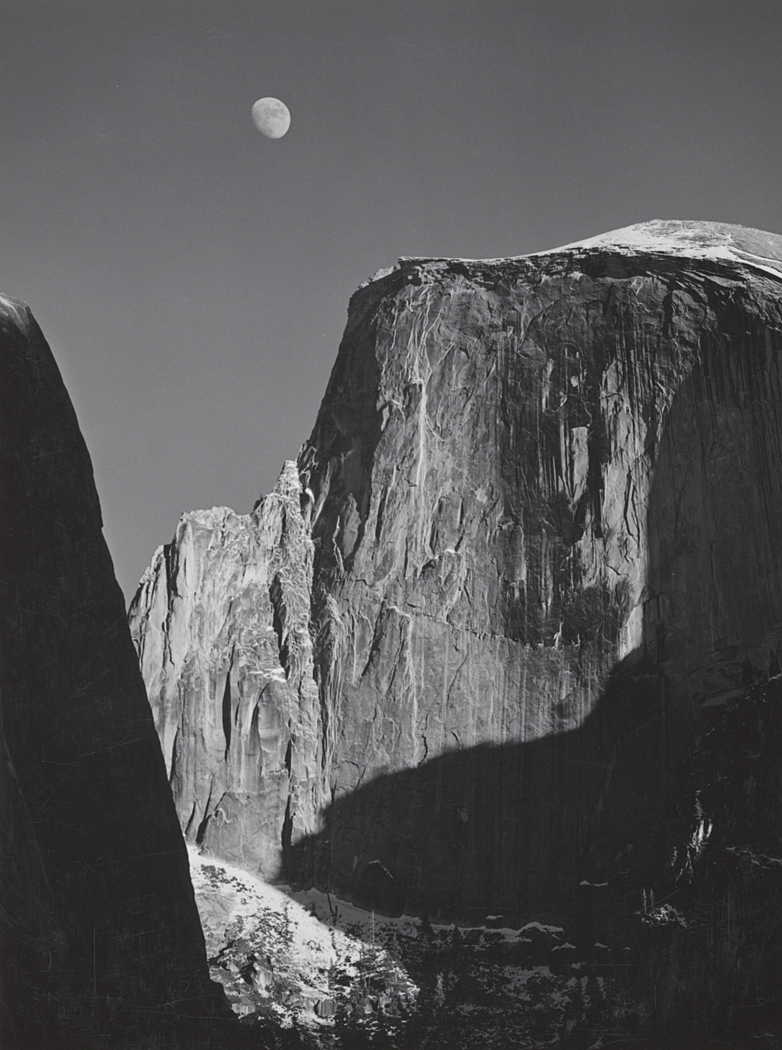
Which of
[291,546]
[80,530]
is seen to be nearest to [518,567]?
[291,546]

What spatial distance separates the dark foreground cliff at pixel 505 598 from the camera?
66.8 meters

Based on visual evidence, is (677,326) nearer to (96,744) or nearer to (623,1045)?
(623,1045)

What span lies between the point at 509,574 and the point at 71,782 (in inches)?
1465

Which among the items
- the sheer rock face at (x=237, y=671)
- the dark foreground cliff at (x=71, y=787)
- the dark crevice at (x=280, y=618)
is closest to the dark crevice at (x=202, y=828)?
the sheer rock face at (x=237, y=671)

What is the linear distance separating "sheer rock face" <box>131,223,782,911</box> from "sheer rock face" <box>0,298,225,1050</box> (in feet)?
98.6

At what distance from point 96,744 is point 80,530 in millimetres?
4492

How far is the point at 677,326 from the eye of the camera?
71000 millimetres

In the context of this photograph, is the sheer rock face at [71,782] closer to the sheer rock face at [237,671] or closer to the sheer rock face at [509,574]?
the sheer rock face at [509,574]

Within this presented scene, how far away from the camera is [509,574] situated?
71.2 m

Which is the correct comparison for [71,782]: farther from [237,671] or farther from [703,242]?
[703,242]

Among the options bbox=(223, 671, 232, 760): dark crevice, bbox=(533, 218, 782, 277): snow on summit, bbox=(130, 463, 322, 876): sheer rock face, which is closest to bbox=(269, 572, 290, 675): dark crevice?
bbox=(130, 463, 322, 876): sheer rock face

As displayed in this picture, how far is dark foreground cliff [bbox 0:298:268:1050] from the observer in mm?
34594

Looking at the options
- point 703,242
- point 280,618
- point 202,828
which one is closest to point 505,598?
point 280,618

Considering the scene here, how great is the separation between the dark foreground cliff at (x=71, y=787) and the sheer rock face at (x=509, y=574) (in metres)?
30.1
